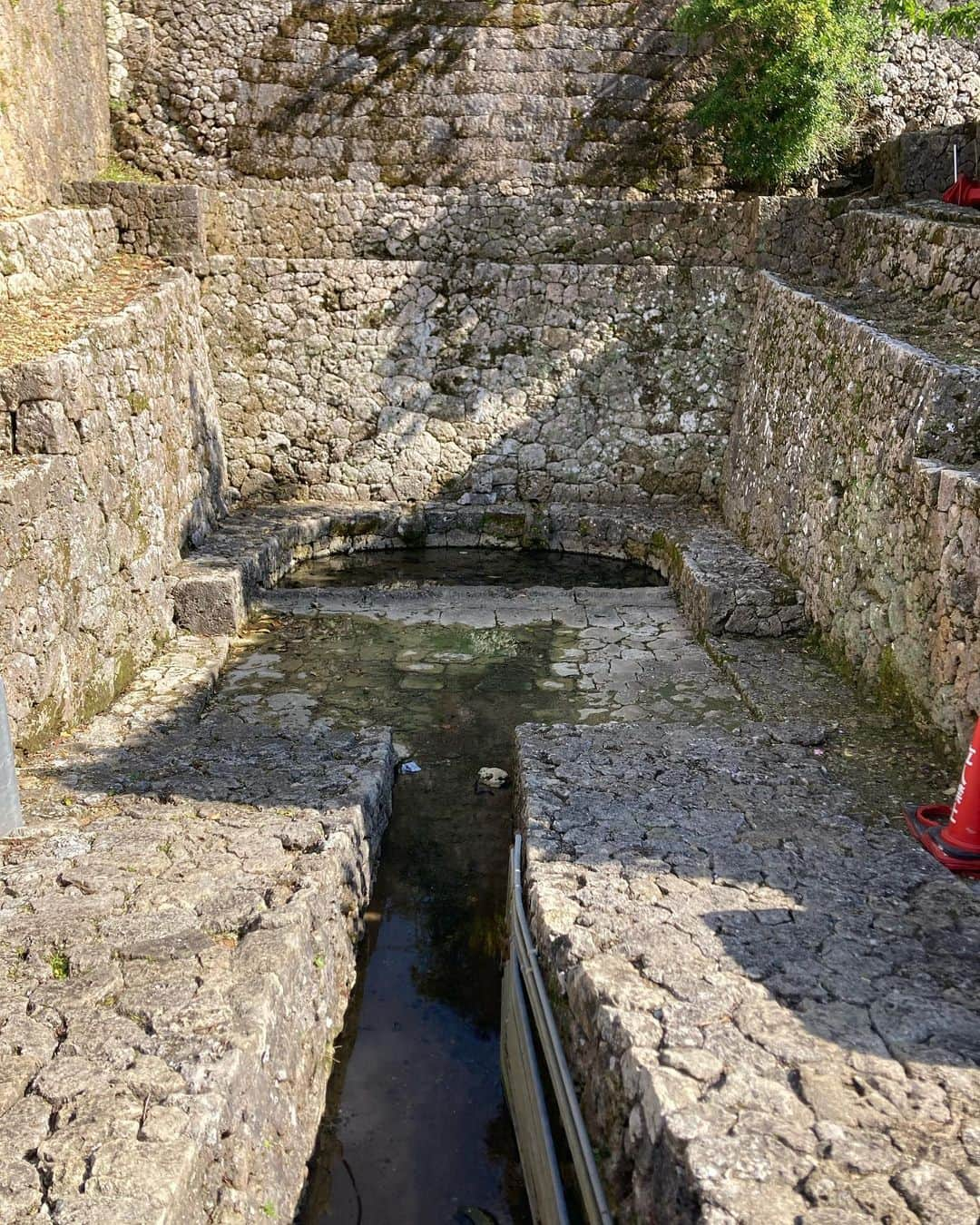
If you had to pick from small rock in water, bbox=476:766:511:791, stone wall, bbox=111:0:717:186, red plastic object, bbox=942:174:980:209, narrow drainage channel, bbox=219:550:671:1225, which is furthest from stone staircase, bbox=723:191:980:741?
stone wall, bbox=111:0:717:186

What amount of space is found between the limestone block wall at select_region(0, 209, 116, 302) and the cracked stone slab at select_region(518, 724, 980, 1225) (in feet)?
14.0

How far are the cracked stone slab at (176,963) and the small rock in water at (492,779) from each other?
58 cm

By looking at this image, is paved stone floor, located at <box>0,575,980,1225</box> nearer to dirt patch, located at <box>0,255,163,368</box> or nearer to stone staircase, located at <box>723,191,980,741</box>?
stone staircase, located at <box>723,191,980,741</box>

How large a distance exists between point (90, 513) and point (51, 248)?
Answer: 2568 millimetres

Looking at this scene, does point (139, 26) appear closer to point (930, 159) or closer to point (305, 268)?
point (305, 268)

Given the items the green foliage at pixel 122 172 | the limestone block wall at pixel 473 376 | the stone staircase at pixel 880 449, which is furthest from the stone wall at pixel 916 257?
the green foliage at pixel 122 172

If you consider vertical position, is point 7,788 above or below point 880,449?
below

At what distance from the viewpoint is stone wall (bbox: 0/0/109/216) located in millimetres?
7086

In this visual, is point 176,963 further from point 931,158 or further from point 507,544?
point 931,158

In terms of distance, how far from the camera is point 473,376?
920 cm

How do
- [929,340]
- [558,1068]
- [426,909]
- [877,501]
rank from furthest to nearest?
[929,340] < [877,501] < [426,909] < [558,1068]

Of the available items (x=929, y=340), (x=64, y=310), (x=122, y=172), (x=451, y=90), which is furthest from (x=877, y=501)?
(x=122, y=172)

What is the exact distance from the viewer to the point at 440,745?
576cm

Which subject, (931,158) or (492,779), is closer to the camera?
(492,779)
